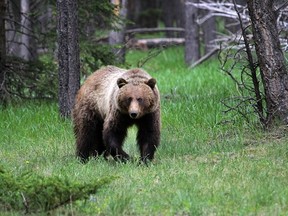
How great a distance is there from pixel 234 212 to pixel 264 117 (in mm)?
3972

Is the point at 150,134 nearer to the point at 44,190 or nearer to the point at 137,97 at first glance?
the point at 137,97

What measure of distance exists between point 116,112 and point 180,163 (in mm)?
943

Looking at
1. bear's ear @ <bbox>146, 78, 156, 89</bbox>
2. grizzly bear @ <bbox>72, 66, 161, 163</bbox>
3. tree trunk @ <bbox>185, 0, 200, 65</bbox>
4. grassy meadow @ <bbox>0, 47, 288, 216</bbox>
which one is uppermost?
tree trunk @ <bbox>185, 0, 200, 65</bbox>

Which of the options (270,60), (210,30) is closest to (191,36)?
(210,30)

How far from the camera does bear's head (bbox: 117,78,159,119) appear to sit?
8.68 meters

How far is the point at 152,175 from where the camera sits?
8094mm

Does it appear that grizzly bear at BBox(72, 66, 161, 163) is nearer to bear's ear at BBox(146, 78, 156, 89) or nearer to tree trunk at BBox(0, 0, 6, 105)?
bear's ear at BBox(146, 78, 156, 89)

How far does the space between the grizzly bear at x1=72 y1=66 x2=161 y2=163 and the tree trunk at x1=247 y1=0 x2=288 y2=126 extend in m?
1.74

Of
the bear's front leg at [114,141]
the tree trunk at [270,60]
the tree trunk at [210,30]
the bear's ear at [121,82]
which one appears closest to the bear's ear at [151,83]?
the bear's ear at [121,82]

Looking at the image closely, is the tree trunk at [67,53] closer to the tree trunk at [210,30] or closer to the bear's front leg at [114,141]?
the bear's front leg at [114,141]

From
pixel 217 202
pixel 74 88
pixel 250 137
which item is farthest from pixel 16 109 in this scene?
pixel 217 202

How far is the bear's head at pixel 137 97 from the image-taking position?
342 inches

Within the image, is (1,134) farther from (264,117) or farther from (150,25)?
(150,25)

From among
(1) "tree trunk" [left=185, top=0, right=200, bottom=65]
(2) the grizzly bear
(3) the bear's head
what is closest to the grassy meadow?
(2) the grizzly bear
